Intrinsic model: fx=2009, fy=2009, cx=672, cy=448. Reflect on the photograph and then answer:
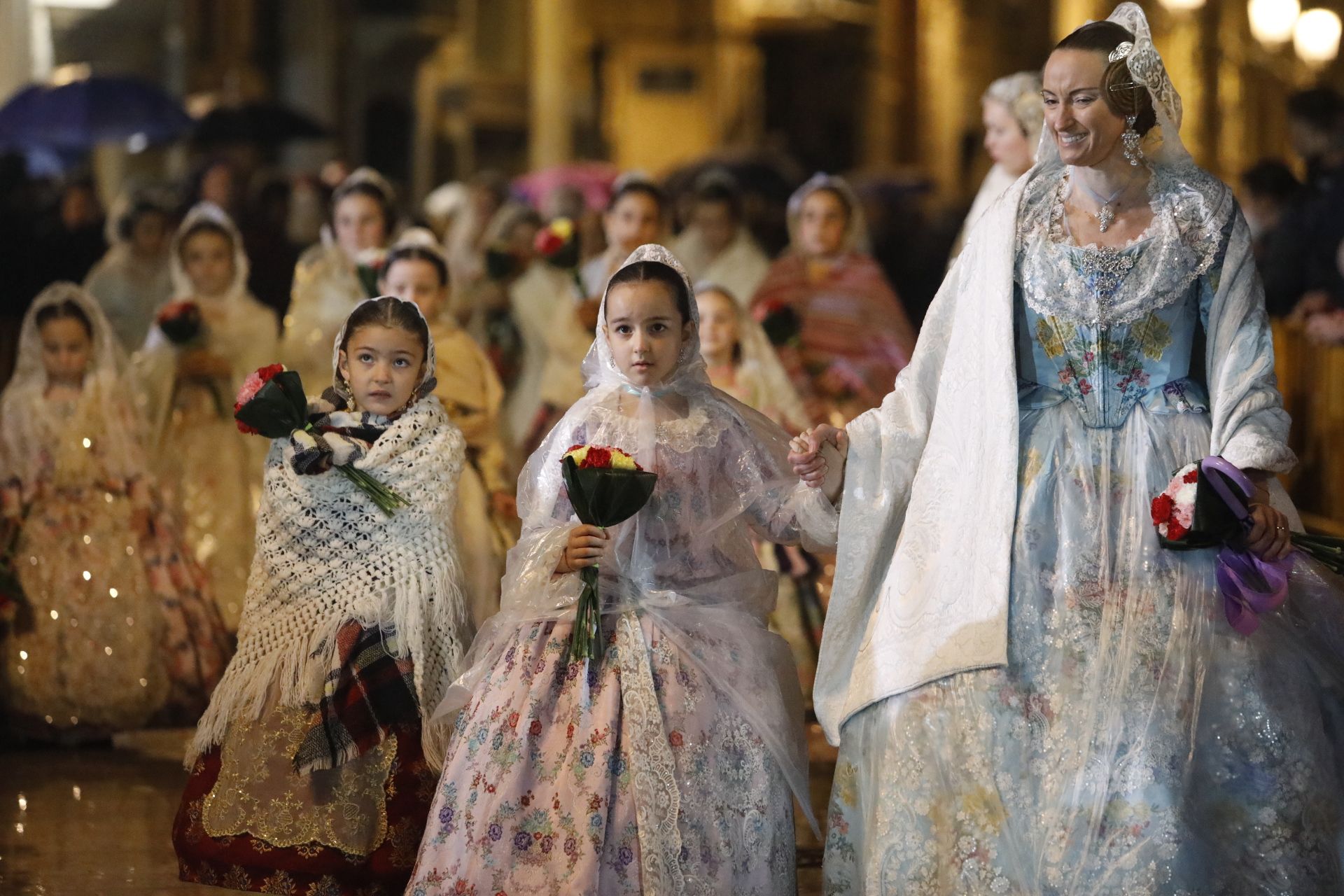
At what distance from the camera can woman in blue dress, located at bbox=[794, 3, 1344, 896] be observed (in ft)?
14.9

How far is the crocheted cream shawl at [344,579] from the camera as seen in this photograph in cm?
544

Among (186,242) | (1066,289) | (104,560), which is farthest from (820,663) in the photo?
(186,242)

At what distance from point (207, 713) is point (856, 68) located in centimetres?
2040

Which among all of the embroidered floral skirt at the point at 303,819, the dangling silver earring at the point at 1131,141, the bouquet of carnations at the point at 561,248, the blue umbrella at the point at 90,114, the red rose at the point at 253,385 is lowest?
the embroidered floral skirt at the point at 303,819

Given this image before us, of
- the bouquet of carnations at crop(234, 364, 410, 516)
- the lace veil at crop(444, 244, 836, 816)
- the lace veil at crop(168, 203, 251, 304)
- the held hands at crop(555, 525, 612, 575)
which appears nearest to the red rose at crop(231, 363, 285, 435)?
the bouquet of carnations at crop(234, 364, 410, 516)

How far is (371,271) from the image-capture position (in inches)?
324

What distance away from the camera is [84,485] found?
749 cm

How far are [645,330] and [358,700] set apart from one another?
125 cm

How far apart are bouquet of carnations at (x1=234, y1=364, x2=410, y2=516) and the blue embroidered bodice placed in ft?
6.03

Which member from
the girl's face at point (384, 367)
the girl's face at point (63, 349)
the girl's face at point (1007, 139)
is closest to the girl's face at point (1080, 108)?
the girl's face at point (384, 367)

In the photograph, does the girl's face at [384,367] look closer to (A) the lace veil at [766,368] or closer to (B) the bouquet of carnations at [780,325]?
(A) the lace veil at [766,368]

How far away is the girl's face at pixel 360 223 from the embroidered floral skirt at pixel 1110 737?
4.92 m

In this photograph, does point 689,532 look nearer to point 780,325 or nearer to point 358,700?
point 358,700

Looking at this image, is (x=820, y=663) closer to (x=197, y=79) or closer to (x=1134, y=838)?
(x=1134, y=838)
